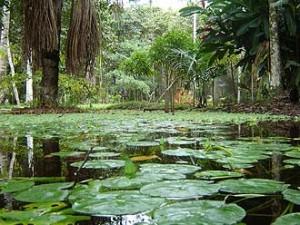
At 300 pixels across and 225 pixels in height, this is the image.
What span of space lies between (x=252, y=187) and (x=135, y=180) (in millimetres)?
336

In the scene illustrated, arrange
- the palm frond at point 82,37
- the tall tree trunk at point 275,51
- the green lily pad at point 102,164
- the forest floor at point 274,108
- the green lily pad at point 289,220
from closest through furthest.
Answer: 1. the green lily pad at point 289,220
2. the green lily pad at point 102,164
3. the forest floor at point 274,108
4. the tall tree trunk at point 275,51
5. the palm frond at point 82,37

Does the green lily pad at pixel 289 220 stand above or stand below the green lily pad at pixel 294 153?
below

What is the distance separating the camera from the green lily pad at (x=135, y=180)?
3.68 feet

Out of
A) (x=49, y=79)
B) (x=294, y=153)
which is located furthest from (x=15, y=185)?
(x=49, y=79)

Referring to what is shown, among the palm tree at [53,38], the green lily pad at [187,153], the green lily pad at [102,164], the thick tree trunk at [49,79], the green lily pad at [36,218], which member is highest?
the palm tree at [53,38]

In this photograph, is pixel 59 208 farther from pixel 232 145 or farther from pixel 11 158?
pixel 232 145

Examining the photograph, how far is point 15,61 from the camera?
16.8 metres

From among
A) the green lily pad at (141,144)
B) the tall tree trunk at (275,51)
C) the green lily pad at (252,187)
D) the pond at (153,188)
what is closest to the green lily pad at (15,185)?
the pond at (153,188)

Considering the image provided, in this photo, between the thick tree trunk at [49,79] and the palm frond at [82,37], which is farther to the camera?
the thick tree trunk at [49,79]

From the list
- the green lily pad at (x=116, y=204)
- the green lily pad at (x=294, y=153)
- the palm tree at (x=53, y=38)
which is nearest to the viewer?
the green lily pad at (x=116, y=204)

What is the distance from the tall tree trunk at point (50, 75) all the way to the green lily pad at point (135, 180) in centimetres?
494

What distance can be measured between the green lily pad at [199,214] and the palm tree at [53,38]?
4855mm

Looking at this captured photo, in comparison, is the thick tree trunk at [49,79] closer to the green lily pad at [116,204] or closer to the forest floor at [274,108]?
the forest floor at [274,108]

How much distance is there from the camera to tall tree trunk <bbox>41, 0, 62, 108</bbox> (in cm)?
589
